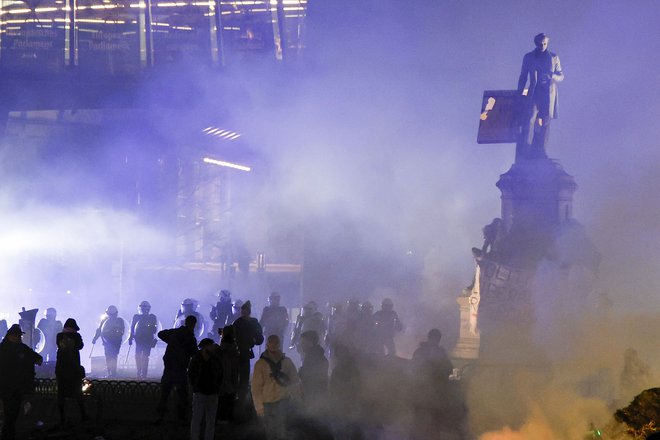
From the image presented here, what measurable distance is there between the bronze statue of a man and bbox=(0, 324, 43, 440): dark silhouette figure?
10715 mm

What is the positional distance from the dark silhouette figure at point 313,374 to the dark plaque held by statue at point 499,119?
9224 mm

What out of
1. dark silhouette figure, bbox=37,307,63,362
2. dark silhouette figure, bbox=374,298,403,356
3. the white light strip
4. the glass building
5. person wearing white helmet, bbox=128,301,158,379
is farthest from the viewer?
the white light strip

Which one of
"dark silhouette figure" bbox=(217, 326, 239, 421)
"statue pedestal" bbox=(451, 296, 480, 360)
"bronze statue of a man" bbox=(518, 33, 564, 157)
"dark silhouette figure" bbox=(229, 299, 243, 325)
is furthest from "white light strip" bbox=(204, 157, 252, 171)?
"dark silhouette figure" bbox=(217, 326, 239, 421)

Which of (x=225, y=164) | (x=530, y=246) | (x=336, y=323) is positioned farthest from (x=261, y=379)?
(x=225, y=164)

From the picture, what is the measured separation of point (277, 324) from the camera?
18.9m

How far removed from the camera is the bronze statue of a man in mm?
19578

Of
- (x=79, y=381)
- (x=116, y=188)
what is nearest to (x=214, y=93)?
(x=116, y=188)

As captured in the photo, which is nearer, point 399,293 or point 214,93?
point 214,93

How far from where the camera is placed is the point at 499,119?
810 inches

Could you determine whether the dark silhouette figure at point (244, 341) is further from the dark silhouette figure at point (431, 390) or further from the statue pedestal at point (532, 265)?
the statue pedestal at point (532, 265)

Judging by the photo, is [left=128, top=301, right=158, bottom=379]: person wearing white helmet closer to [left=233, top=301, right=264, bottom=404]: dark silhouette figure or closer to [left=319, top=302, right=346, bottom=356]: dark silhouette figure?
[left=319, top=302, right=346, bottom=356]: dark silhouette figure

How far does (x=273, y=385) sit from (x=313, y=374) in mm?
1539

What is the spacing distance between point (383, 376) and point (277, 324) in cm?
562

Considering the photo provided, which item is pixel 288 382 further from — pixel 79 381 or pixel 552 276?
pixel 552 276
